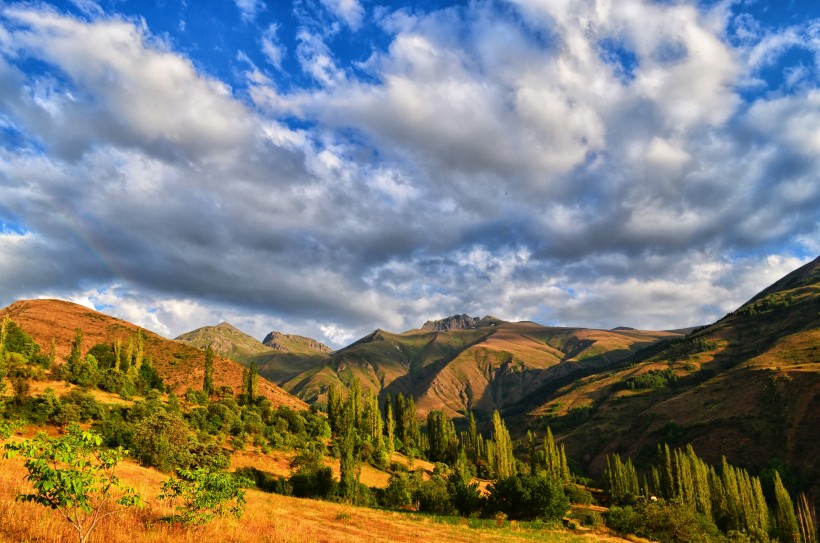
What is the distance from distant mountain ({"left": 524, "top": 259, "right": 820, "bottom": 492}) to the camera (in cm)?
10944

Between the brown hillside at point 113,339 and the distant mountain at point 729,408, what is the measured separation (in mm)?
113937

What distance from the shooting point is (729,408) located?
130 metres

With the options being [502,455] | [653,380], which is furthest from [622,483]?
[653,380]

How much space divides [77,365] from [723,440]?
15305cm

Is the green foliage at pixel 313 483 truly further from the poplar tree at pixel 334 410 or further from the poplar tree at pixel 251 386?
the poplar tree at pixel 251 386

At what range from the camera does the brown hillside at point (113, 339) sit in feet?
308

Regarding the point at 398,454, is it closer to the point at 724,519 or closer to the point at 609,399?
the point at 724,519

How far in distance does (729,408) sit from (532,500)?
118009mm

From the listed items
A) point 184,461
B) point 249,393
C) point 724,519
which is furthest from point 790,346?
point 184,461

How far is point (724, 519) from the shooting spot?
69.8 meters

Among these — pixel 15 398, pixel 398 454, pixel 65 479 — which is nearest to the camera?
pixel 65 479

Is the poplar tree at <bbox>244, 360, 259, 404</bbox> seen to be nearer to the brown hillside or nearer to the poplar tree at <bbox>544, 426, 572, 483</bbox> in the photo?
the brown hillside

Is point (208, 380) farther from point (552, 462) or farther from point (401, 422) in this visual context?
point (552, 462)

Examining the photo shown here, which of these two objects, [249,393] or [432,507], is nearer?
[432,507]
